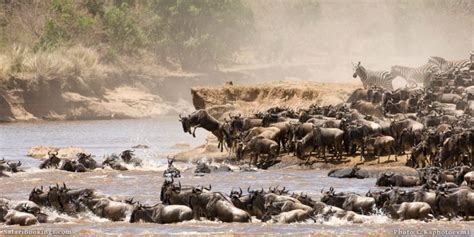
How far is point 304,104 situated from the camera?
39.7 m

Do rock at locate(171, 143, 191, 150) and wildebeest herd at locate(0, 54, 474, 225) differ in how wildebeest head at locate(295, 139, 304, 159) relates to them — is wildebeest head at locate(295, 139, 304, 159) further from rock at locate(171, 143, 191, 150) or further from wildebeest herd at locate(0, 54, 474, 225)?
rock at locate(171, 143, 191, 150)

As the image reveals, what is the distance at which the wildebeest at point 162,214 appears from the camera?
19.8 meters

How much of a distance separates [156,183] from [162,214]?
282 inches

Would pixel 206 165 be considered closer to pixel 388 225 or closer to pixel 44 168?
pixel 44 168

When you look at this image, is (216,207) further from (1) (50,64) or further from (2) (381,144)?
(1) (50,64)

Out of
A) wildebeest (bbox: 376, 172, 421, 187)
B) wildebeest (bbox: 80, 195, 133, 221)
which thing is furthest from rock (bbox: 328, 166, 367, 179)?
wildebeest (bbox: 80, 195, 133, 221)

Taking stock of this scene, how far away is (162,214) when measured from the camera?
1991 centimetres

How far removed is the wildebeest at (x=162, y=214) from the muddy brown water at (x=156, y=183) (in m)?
0.20

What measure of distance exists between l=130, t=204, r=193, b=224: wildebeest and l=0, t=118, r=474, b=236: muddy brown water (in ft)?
0.67

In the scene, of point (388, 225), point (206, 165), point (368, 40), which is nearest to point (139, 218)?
point (388, 225)

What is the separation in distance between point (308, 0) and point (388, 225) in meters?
93.7

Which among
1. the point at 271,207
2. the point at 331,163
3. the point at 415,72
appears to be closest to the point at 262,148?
the point at 331,163

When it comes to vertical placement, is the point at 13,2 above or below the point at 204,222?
above

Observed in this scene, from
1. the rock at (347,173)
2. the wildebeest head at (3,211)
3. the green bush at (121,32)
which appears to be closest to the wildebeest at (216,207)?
the wildebeest head at (3,211)
